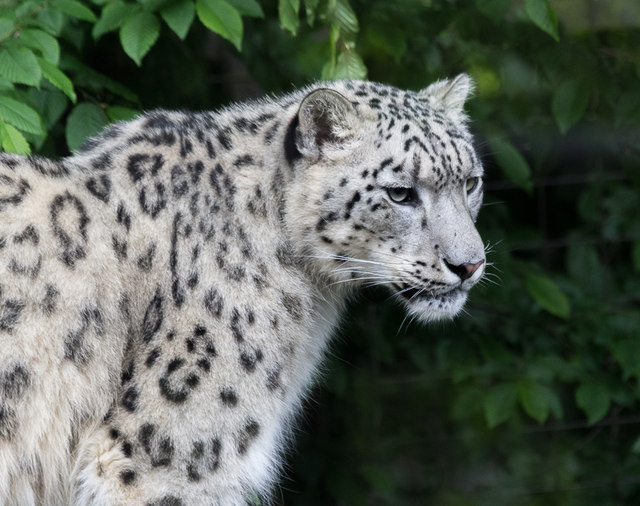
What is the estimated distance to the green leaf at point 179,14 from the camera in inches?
157

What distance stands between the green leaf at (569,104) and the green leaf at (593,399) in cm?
155

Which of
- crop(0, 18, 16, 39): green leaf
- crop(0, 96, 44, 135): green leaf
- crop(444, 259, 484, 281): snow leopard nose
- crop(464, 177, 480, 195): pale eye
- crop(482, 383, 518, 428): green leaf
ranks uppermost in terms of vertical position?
crop(0, 18, 16, 39): green leaf

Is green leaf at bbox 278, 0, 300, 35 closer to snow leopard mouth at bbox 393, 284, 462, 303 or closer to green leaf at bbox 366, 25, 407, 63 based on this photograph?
green leaf at bbox 366, 25, 407, 63

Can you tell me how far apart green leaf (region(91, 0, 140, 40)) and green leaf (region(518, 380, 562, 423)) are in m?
2.93

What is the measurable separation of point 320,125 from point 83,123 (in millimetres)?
1224

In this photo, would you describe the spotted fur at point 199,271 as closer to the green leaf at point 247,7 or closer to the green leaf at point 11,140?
the green leaf at point 11,140

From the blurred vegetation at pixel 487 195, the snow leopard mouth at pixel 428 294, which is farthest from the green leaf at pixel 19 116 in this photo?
the snow leopard mouth at pixel 428 294

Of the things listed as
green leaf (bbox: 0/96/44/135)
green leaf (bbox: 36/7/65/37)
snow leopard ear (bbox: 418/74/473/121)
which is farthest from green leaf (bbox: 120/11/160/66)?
snow leopard ear (bbox: 418/74/473/121)

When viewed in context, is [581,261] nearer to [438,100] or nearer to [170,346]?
[438,100]

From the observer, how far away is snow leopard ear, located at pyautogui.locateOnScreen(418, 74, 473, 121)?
4223 millimetres

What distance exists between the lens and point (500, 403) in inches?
206

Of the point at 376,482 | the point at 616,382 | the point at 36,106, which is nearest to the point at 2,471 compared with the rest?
the point at 36,106

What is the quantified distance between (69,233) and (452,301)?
1549mm

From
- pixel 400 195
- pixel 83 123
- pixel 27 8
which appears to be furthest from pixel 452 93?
pixel 27 8
